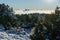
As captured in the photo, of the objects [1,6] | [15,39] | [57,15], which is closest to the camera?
[57,15]

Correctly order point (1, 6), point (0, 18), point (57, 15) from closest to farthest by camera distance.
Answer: point (57, 15), point (0, 18), point (1, 6)

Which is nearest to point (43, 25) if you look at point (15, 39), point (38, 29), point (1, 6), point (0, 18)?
point (38, 29)

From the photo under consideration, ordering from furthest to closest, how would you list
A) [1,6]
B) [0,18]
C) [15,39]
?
1. [1,6]
2. [0,18]
3. [15,39]

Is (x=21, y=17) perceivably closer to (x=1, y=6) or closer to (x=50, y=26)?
(x=1, y=6)

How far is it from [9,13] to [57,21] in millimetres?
74009

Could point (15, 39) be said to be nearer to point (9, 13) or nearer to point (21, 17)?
point (9, 13)

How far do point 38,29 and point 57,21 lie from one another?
2.35 meters

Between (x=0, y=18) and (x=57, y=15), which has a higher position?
(x=57, y=15)

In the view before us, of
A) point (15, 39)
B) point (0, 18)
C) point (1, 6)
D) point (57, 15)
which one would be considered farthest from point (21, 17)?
point (57, 15)

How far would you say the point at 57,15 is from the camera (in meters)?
30.3

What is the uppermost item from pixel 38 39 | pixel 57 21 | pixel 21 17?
pixel 57 21

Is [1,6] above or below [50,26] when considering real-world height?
below

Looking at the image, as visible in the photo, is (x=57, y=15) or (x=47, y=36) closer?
(x=47, y=36)

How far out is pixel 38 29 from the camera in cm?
2905
